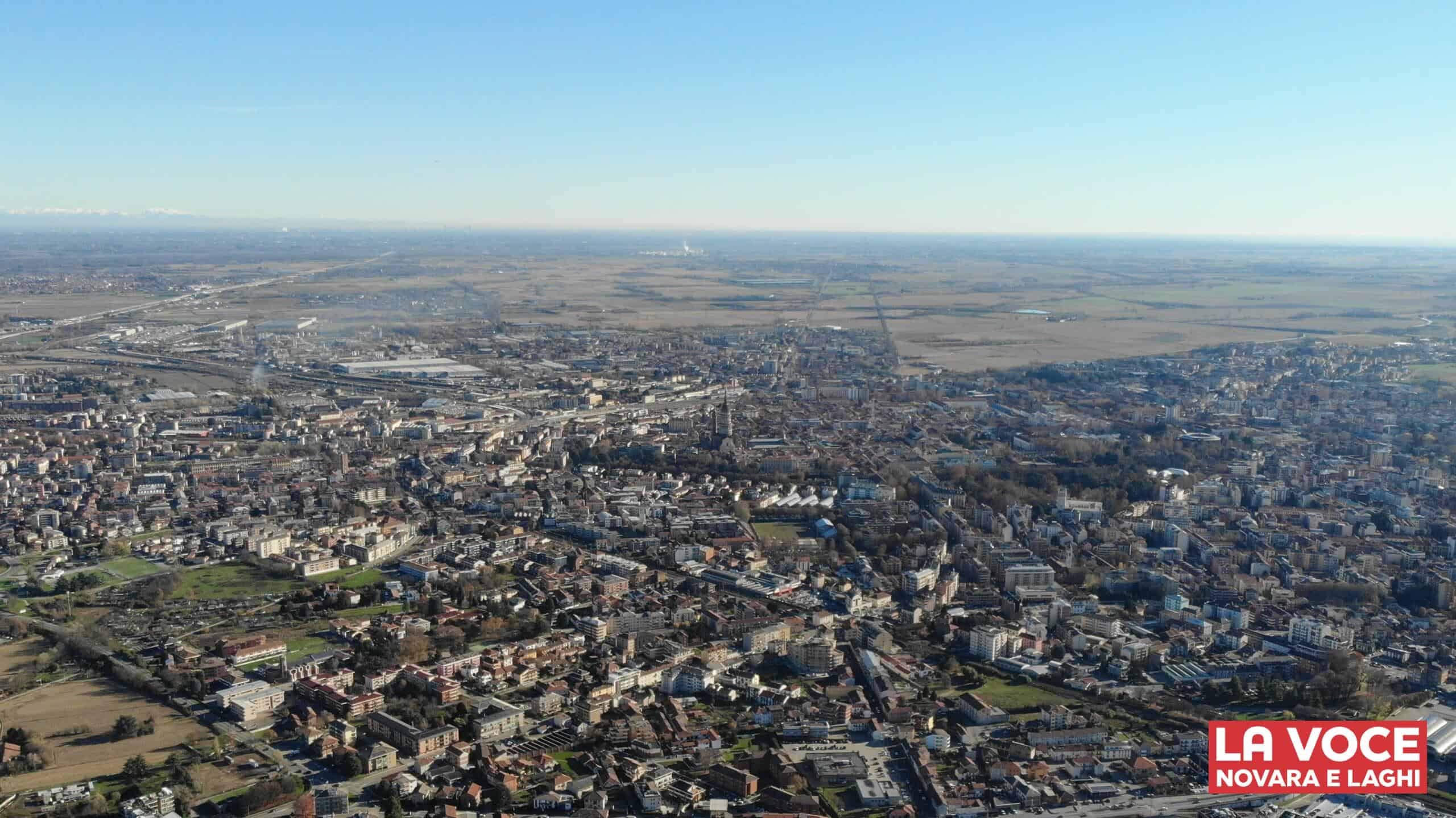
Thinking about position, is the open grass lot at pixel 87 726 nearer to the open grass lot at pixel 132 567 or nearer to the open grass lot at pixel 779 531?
the open grass lot at pixel 132 567

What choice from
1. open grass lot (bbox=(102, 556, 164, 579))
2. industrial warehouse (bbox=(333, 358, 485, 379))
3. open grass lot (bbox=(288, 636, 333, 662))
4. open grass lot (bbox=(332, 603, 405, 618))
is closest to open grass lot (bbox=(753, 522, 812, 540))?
open grass lot (bbox=(332, 603, 405, 618))

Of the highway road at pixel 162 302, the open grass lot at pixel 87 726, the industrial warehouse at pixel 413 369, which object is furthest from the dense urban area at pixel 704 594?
the highway road at pixel 162 302

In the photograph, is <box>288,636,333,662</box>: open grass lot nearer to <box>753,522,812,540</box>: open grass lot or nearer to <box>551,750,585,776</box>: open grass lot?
<box>551,750,585,776</box>: open grass lot

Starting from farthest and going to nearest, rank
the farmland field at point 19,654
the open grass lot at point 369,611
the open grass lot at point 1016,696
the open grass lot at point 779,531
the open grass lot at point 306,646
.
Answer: the open grass lot at point 779,531, the open grass lot at point 369,611, the open grass lot at point 306,646, the farmland field at point 19,654, the open grass lot at point 1016,696

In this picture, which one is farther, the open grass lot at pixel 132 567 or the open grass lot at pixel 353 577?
the open grass lot at pixel 132 567

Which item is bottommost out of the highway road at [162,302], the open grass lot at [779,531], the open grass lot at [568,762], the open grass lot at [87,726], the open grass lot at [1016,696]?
the open grass lot at [568,762]

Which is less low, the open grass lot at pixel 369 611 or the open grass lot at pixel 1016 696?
the open grass lot at pixel 369 611
